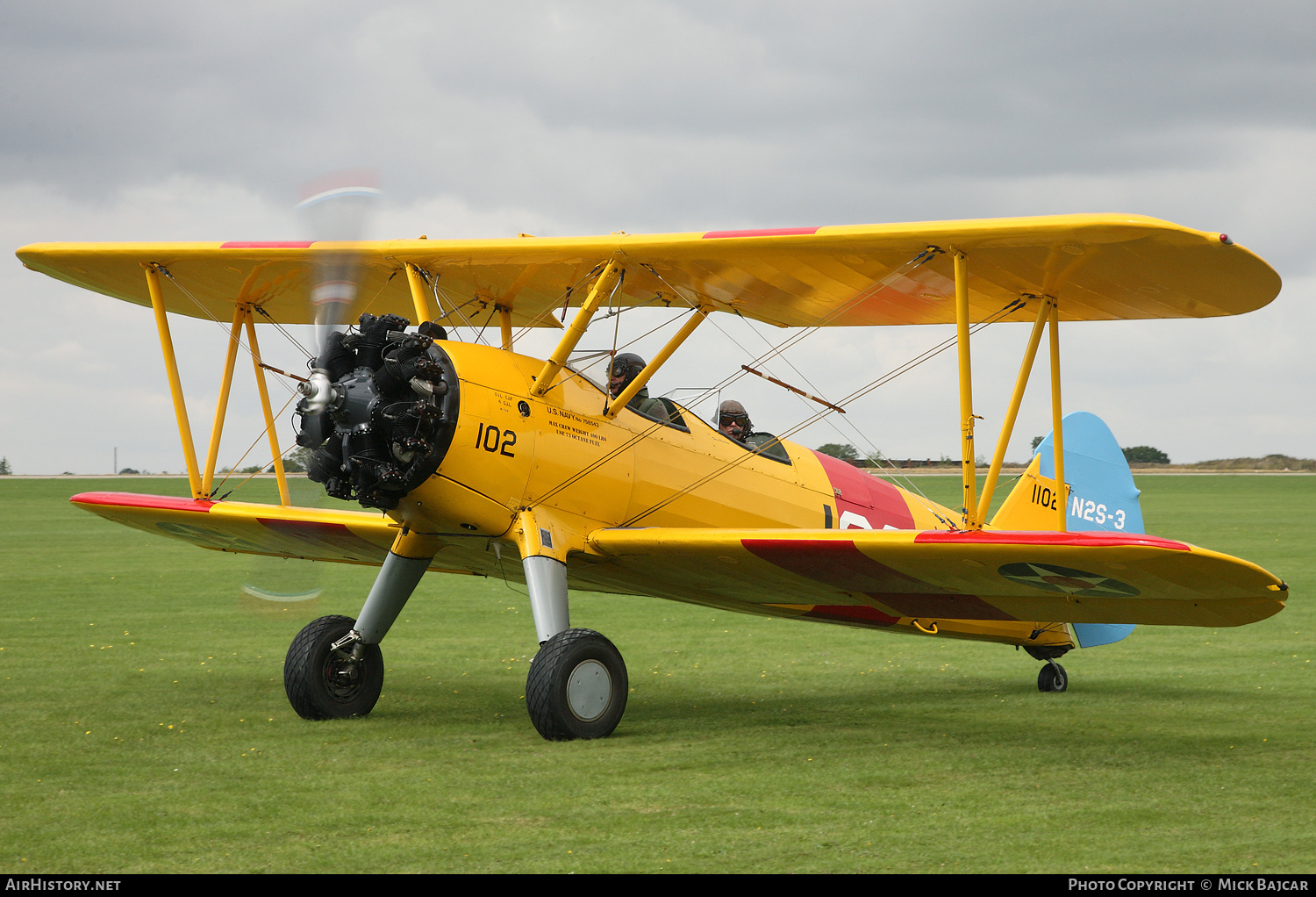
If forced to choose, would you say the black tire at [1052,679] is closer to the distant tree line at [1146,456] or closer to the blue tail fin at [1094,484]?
the blue tail fin at [1094,484]

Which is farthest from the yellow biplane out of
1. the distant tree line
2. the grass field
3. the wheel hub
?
the distant tree line

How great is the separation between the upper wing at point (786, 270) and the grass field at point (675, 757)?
2.25 metres

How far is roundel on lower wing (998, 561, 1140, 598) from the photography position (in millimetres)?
6488

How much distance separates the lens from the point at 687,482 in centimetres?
816

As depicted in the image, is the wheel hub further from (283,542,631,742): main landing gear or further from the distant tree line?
the distant tree line

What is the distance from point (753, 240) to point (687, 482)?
1792 mm

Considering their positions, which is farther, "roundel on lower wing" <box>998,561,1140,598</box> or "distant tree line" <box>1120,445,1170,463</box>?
"distant tree line" <box>1120,445,1170,463</box>

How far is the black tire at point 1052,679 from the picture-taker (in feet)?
30.7

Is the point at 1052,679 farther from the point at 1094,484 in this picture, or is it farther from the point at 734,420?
the point at 734,420

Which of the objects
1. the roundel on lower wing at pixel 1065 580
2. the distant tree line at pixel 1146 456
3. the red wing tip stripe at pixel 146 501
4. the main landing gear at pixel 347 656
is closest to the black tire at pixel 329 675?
the main landing gear at pixel 347 656

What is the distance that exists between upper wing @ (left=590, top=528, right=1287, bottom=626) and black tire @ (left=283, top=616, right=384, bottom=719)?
172cm

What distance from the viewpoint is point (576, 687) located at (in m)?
6.79
